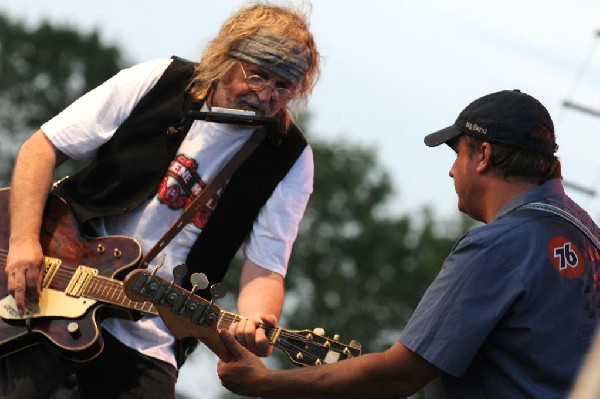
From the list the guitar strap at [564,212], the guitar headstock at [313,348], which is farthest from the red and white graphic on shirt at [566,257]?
the guitar headstock at [313,348]

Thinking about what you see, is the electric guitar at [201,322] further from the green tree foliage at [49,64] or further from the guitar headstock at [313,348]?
the green tree foliage at [49,64]

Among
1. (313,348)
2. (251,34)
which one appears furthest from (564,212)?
(251,34)

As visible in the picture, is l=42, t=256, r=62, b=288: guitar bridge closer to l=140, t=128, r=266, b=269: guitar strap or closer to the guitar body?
the guitar body

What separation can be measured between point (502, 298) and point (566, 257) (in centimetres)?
28

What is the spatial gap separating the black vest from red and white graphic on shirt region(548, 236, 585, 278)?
169 centimetres

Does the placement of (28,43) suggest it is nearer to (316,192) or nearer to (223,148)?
(316,192)

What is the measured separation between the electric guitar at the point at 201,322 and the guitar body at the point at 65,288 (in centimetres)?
40

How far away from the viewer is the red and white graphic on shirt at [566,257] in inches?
205

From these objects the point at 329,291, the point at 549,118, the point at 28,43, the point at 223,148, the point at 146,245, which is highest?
the point at 549,118

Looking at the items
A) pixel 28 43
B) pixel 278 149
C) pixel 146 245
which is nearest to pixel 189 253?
pixel 146 245

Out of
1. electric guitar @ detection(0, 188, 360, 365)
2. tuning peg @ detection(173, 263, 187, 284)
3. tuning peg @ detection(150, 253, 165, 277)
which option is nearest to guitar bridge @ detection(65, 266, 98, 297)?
electric guitar @ detection(0, 188, 360, 365)

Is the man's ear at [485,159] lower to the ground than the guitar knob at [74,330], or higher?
higher

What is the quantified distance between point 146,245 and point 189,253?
0.62ft

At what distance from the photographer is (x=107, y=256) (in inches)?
250
